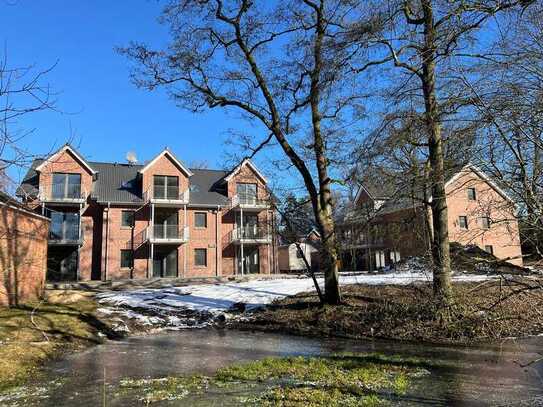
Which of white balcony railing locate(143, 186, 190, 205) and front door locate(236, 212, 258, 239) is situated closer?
white balcony railing locate(143, 186, 190, 205)

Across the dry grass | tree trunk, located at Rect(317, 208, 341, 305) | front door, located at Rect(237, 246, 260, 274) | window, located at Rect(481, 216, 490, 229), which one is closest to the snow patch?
the dry grass

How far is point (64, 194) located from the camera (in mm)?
32875

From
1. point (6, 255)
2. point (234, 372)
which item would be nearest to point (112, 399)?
point (234, 372)

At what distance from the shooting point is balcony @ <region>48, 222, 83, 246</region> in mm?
31828

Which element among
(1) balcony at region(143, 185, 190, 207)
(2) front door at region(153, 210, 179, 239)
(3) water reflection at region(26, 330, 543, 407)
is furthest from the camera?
(1) balcony at region(143, 185, 190, 207)

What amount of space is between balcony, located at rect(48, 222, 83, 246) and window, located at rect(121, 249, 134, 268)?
9.76ft

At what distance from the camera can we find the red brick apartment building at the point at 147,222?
32.8m

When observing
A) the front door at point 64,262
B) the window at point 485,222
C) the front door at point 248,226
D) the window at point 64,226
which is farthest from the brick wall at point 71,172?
the window at point 485,222

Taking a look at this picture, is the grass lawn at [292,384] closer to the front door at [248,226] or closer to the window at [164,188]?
the front door at [248,226]

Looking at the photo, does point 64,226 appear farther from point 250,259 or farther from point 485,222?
point 485,222

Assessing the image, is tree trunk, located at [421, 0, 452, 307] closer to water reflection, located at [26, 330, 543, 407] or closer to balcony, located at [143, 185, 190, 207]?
water reflection, located at [26, 330, 543, 407]

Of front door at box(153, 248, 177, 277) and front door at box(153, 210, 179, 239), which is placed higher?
front door at box(153, 210, 179, 239)

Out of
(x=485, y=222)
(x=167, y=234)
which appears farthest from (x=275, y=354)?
(x=167, y=234)

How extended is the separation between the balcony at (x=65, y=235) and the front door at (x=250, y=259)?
11940mm
